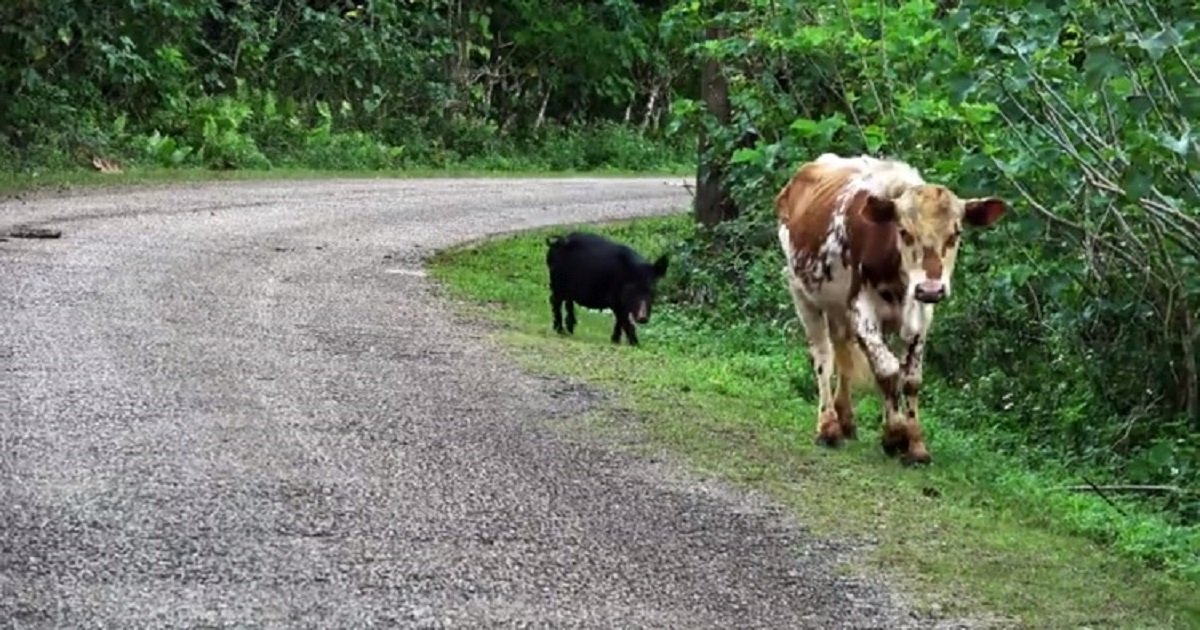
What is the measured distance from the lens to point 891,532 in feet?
28.0

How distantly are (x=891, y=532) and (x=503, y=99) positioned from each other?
1153 inches

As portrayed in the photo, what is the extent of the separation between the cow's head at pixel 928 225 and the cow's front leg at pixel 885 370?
36 centimetres

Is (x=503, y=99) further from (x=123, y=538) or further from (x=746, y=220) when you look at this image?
(x=123, y=538)

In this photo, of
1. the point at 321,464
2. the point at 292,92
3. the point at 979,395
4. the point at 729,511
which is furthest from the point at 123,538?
the point at 292,92

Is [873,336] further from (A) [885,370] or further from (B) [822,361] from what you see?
(B) [822,361]

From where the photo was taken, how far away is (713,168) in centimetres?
1827

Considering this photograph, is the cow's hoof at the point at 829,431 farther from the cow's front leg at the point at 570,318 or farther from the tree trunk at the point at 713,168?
the tree trunk at the point at 713,168

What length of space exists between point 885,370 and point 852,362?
79 centimetres

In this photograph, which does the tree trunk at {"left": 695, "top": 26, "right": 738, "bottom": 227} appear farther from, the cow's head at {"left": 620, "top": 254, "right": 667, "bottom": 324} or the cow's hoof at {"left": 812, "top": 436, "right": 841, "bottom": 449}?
the cow's hoof at {"left": 812, "top": 436, "right": 841, "bottom": 449}

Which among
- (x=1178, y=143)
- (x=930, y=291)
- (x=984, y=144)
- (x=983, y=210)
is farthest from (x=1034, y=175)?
(x=1178, y=143)

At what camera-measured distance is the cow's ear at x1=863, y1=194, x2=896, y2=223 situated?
10.0 metres

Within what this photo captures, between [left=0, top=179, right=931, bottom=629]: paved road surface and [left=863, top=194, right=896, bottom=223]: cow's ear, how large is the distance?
1.66 m

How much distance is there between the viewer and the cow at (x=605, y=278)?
47.1 ft

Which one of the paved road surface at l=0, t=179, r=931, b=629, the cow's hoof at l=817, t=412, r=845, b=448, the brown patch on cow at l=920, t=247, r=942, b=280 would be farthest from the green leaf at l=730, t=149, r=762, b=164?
the brown patch on cow at l=920, t=247, r=942, b=280
